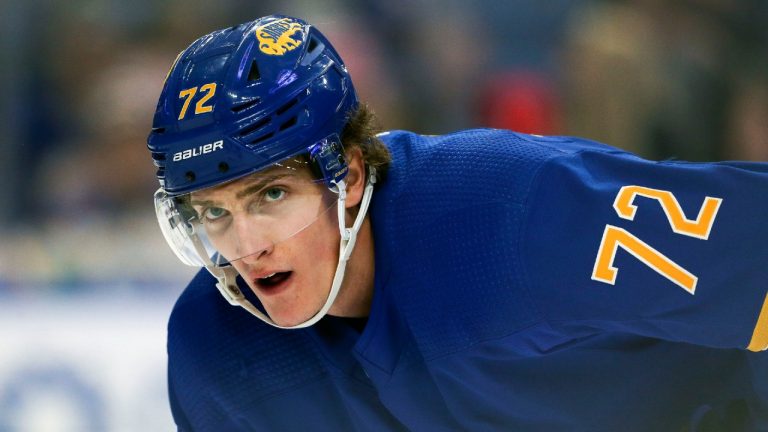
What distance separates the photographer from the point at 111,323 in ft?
14.5

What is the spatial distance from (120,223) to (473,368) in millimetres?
3080

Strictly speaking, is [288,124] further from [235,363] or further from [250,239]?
[235,363]

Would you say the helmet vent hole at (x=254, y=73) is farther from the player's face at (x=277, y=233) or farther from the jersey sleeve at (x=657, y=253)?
the jersey sleeve at (x=657, y=253)

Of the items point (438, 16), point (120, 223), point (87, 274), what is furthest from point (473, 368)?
point (438, 16)

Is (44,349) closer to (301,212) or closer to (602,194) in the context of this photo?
(301,212)

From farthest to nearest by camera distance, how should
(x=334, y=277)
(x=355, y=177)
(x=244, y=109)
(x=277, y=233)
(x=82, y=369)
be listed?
(x=82, y=369) < (x=355, y=177) < (x=334, y=277) < (x=277, y=233) < (x=244, y=109)

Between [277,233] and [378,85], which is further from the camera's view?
[378,85]

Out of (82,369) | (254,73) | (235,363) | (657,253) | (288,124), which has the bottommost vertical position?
(82,369)

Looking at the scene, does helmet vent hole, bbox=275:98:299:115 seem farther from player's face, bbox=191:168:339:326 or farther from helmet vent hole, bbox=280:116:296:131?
player's face, bbox=191:168:339:326

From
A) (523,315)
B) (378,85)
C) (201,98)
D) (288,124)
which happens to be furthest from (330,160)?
(378,85)

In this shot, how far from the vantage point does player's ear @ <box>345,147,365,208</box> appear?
112 inches

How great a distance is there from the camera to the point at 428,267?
2670 mm

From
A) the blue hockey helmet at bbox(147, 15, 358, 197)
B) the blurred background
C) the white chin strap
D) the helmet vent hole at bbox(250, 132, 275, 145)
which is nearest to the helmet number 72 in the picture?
the blue hockey helmet at bbox(147, 15, 358, 197)

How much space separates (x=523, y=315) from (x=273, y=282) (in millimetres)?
644
